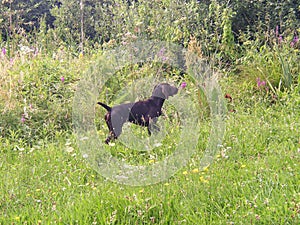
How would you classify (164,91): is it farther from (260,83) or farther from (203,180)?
(260,83)

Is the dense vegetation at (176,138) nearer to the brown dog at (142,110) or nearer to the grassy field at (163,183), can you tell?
the grassy field at (163,183)

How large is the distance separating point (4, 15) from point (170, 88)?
600 centimetres

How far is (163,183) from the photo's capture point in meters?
2.95

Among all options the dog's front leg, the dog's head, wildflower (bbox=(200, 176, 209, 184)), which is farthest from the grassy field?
the dog's head

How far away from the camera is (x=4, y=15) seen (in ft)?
27.9

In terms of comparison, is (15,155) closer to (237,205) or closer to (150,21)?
(237,205)

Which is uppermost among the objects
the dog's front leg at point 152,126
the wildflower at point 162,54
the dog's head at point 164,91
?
the dog's head at point 164,91

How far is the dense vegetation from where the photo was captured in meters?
2.54

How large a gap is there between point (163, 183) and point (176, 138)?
853 millimetres

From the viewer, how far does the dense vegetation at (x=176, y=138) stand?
254 centimetres

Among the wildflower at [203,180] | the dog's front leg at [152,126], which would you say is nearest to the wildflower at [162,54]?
the dog's front leg at [152,126]

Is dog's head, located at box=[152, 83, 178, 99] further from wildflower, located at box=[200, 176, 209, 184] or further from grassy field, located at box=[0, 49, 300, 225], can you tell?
wildflower, located at box=[200, 176, 209, 184]

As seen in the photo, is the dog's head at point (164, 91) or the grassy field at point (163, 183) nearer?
the grassy field at point (163, 183)

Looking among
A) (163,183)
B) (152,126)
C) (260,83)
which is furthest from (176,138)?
(260,83)
